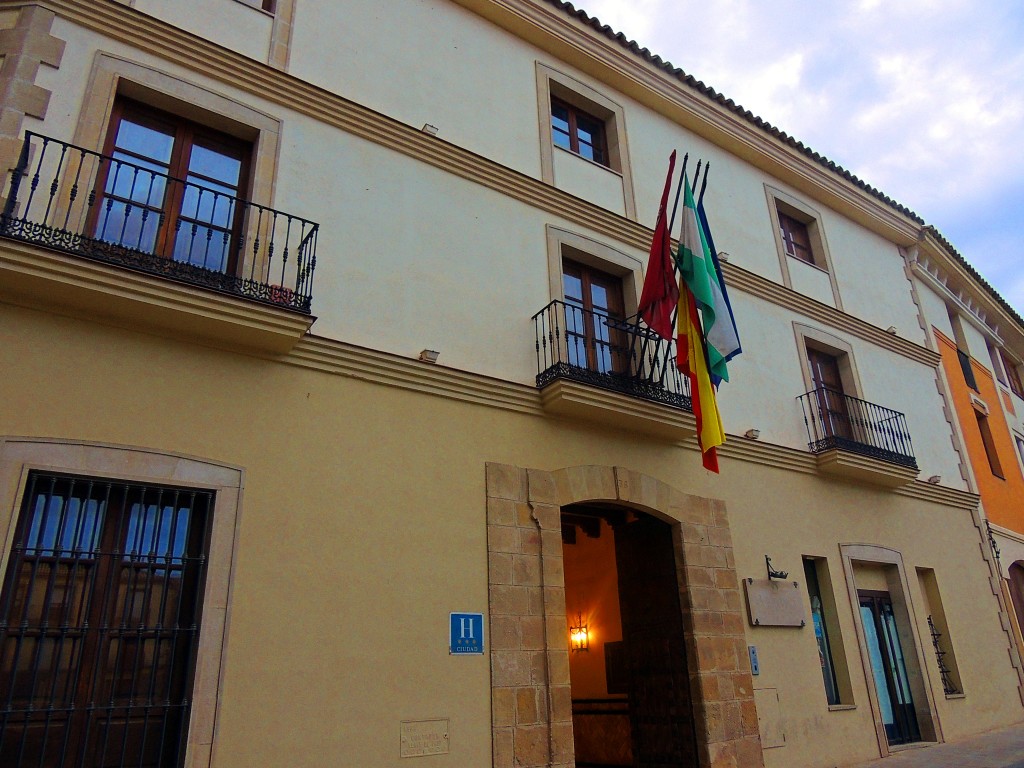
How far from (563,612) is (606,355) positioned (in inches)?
111

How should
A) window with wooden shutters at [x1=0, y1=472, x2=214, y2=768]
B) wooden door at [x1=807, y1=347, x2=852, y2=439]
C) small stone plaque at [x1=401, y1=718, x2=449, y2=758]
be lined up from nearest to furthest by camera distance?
window with wooden shutters at [x1=0, y1=472, x2=214, y2=768] < small stone plaque at [x1=401, y1=718, x2=449, y2=758] < wooden door at [x1=807, y1=347, x2=852, y2=439]

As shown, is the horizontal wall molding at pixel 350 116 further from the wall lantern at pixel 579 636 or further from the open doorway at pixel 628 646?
the wall lantern at pixel 579 636

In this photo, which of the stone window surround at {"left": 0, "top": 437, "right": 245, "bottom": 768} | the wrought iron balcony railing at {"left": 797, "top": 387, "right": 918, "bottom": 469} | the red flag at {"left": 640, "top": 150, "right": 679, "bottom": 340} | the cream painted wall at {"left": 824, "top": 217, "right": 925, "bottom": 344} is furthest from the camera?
the cream painted wall at {"left": 824, "top": 217, "right": 925, "bottom": 344}

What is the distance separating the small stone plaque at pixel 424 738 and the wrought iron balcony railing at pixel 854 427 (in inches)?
241

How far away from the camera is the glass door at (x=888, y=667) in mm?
9172

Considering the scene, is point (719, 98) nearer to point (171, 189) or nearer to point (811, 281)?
point (811, 281)

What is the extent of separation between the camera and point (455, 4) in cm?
853

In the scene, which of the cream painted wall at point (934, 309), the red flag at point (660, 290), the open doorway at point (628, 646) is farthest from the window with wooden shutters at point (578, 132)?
the cream painted wall at point (934, 309)

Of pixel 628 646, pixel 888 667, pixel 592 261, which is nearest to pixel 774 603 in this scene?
pixel 628 646

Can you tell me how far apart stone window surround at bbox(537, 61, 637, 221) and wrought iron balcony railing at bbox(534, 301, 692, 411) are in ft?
5.59

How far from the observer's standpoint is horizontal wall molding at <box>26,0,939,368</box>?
600 centimetres

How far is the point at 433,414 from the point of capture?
255 inches

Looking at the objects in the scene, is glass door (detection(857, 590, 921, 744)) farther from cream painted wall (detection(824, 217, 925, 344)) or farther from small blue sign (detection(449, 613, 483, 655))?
small blue sign (detection(449, 613, 483, 655))

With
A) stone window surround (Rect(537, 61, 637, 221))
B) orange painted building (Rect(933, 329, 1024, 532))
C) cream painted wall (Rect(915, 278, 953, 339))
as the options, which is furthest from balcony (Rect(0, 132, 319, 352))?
cream painted wall (Rect(915, 278, 953, 339))
